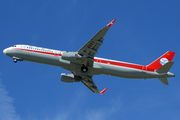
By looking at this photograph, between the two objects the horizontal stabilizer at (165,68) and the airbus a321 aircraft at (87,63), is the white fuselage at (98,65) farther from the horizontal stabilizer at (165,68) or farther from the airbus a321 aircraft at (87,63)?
the horizontal stabilizer at (165,68)

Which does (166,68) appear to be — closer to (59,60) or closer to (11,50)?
(59,60)

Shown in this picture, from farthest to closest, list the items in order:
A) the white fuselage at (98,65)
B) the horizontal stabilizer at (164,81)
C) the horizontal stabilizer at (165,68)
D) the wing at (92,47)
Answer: the horizontal stabilizer at (164,81) < the white fuselage at (98,65) < the horizontal stabilizer at (165,68) < the wing at (92,47)

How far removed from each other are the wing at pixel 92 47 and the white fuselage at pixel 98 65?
207 cm

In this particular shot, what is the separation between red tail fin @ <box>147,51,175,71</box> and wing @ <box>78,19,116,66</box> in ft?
39.9

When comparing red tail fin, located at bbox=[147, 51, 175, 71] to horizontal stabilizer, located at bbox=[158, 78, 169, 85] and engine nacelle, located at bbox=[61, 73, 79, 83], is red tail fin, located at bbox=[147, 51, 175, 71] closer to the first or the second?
horizontal stabilizer, located at bbox=[158, 78, 169, 85]

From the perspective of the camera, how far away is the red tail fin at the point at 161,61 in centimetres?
6544

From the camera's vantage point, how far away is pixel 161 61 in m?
67.1

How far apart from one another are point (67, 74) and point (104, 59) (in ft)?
34.4

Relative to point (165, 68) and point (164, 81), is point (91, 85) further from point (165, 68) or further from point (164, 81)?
point (165, 68)

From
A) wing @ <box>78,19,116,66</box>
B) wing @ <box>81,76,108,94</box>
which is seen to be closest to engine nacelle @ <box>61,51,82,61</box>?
wing @ <box>78,19,116,66</box>

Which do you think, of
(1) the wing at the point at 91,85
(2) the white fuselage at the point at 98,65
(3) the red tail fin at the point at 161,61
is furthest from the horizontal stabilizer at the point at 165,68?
(1) the wing at the point at 91,85

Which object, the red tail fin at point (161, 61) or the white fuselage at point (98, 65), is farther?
the red tail fin at point (161, 61)

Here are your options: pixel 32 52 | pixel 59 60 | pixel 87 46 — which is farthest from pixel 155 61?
pixel 32 52

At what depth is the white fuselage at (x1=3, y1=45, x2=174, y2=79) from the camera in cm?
6397
